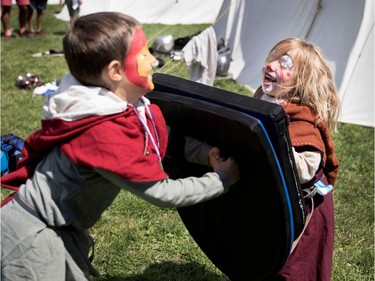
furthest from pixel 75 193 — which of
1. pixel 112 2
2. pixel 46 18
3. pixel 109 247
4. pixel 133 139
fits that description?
pixel 46 18

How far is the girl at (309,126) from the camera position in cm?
215

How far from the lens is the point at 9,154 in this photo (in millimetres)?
4508

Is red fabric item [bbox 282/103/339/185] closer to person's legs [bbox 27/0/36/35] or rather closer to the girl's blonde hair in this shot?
the girl's blonde hair

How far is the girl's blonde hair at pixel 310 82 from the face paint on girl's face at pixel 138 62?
2.53 ft

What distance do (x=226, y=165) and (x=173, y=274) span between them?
159 centimetres

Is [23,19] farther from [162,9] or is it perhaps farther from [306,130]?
[306,130]

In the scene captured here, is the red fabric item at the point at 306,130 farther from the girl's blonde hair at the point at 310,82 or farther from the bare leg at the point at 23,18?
the bare leg at the point at 23,18

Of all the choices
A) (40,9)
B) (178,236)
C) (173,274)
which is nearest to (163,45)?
(40,9)

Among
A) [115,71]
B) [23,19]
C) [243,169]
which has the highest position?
[115,71]

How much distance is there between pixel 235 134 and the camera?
180 cm

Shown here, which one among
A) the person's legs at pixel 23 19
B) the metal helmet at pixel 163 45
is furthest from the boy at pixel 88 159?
the person's legs at pixel 23 19

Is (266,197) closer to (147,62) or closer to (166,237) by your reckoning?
(147,62)

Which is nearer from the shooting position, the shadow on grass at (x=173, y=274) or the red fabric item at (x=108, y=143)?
the red fabric item at (x=108, y=143)

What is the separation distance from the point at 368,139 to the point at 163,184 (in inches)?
185
